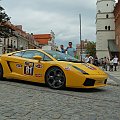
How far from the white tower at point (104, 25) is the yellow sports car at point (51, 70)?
76.6 metres

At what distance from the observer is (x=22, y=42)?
118938 mm

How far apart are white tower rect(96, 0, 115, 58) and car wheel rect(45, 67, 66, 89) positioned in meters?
77.5

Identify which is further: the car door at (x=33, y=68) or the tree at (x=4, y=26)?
the tree at (x=4, y=26)

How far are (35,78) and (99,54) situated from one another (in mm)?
77759

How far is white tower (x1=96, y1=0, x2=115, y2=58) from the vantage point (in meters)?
87.3

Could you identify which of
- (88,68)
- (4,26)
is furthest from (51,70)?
(4,26)

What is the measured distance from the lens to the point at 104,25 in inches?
3511

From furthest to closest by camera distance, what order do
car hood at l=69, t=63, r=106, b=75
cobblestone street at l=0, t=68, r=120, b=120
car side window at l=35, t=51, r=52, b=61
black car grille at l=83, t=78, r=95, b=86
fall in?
car side window at l=35, t=51, r=52, b=61 < car hood at l=69, t=63, r=106, b=75 < black car grille at l=83, t=78, r=95, b=86 < cobblestone street at l=0, t=68, r=120, b=120

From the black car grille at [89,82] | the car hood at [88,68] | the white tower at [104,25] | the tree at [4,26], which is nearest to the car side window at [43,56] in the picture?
the car hood at [88,68]

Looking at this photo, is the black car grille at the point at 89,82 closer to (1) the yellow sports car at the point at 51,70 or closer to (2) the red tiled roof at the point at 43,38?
(1) the yellow sports car at the point at 51,70

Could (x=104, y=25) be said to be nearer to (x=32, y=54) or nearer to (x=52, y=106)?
(x=32, y=54)

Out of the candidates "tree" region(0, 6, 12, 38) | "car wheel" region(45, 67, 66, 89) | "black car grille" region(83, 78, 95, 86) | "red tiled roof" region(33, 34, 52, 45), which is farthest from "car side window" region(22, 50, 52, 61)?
"red tiled roof" region(33, 34, 52, 45)

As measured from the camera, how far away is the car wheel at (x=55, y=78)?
984 cm

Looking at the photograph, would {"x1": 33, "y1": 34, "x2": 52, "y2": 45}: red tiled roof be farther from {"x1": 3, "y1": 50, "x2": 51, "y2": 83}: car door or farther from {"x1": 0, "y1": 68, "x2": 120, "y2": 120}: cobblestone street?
{"x1": 0, "y1": 68, "x2": 120, "y2": 120}: cobblestone street
